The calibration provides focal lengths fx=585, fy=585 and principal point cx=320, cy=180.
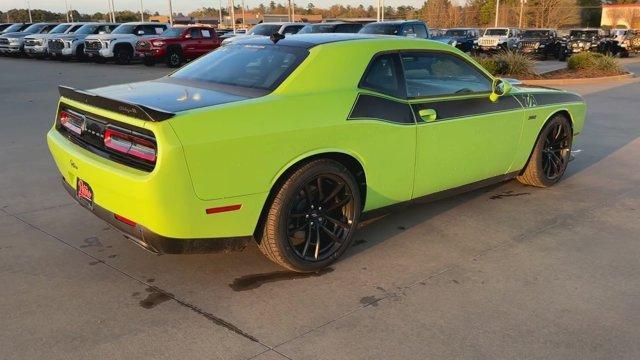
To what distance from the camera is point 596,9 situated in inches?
2963

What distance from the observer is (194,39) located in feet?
77.5

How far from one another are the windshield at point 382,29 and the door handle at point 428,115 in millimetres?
14582

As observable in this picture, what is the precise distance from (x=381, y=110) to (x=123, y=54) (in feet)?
75.3

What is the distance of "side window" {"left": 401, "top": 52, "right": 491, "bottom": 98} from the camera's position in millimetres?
4496

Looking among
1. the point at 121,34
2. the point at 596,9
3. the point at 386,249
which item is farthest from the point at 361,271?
the point at 596,9

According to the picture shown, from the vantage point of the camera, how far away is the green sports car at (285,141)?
10.8 feet

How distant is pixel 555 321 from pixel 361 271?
127 centimetres

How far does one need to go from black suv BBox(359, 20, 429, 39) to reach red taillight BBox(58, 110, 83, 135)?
1525 centimetres

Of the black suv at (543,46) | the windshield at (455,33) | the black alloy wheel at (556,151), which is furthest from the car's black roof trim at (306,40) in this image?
the windshield at (455,33)

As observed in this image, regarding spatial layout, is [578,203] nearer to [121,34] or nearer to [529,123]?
[529,123]

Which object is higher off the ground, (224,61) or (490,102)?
(224,61)

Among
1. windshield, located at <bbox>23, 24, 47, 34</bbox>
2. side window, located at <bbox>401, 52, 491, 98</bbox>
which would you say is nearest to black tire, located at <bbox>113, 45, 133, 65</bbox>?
windshield, located at <bbox>23, 24, 47, 34</bbox>

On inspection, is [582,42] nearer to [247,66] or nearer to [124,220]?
[247,66]

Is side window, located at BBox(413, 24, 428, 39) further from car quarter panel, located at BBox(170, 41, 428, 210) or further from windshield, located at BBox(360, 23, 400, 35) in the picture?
car quarter panel, located at BBox(170, 41, 428, 210)
